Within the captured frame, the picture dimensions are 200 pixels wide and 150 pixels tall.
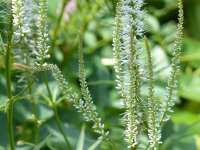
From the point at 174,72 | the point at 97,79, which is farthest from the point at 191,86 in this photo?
the point at 174,72

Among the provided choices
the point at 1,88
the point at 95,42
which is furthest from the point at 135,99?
the point at 95,42

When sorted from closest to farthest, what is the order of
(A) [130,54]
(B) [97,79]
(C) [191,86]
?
(A) [130,54] → (B) [97,79] → (C) [191,86]

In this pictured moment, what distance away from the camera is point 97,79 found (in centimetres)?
117

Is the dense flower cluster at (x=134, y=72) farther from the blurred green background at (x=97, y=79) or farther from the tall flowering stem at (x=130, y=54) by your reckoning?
the blurred green background at (x=97, y=79)

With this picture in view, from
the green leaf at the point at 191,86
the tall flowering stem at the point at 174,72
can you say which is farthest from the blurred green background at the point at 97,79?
the tall flowering stem at the point at 174,72

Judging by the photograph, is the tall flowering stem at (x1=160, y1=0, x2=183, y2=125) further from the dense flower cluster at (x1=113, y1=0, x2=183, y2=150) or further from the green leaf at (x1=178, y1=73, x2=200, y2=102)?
the green leaf at (x1=178, y1=73, x2=200, y2=102)

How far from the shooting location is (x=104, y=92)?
1.16 metres

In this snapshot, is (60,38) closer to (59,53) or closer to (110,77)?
(59,53)

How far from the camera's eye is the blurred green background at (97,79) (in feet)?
2.99

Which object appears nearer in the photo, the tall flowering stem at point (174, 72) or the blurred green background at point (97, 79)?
the tall flowering stem at point (174, 72)

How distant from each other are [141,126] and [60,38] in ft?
2.43

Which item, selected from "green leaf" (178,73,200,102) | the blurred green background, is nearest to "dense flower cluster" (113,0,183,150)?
the blurred green background

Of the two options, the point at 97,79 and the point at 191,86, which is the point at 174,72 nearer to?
the point at 97,79

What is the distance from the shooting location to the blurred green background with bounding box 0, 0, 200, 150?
911mm
